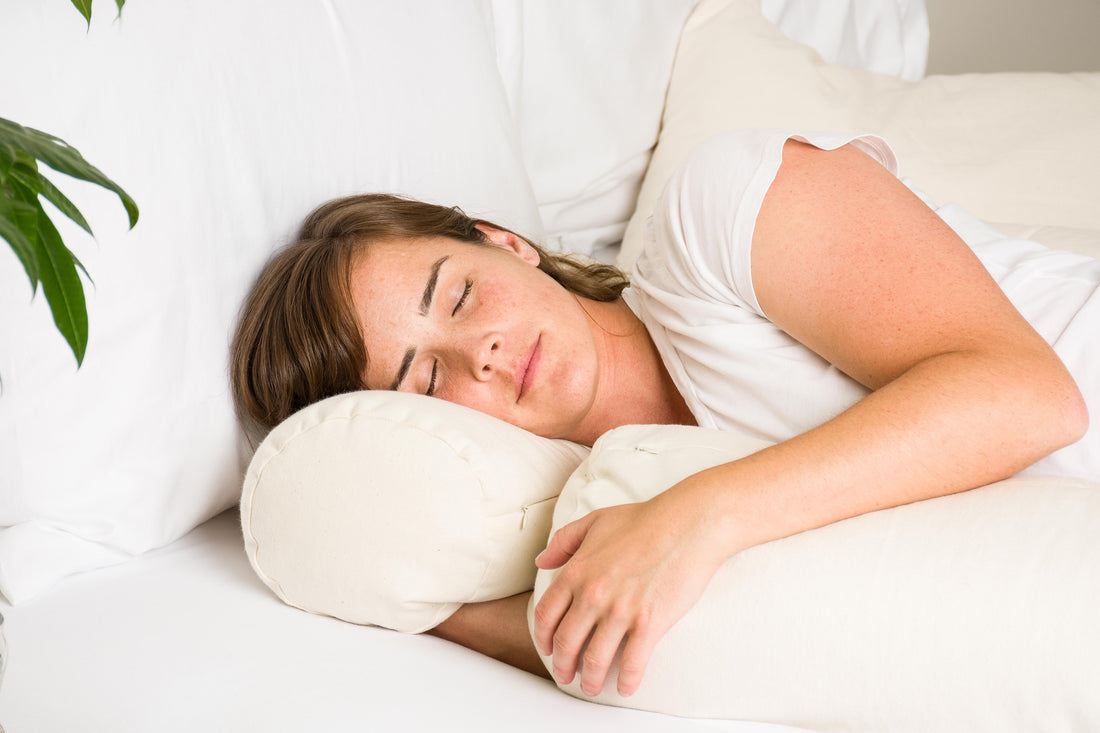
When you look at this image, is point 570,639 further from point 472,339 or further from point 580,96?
point 580,96

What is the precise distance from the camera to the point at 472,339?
1100 millimetres

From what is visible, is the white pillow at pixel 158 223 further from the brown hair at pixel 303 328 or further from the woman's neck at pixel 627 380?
the woman's neck at pixel 627 380

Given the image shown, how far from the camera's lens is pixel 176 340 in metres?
1.02

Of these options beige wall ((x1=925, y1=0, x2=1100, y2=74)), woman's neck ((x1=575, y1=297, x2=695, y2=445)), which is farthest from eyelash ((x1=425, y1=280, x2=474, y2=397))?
beige wall ((x1=925, y1=0, x2=1100, y2=74))

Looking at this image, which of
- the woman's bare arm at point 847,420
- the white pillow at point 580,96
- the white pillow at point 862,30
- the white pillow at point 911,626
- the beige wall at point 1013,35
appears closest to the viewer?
the white pillow at point 911,626

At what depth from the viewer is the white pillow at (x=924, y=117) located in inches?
61.5

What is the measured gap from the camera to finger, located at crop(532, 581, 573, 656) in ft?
2.56

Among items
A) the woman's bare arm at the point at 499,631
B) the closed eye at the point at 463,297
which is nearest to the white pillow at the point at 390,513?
the woman's bare arm at the point at 499,631

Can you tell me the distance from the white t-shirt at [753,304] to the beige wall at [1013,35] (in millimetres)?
1861

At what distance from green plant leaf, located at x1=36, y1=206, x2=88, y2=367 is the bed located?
1.19ft

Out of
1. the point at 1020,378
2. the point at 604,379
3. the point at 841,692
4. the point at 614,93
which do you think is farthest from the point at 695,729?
the point at 614,93

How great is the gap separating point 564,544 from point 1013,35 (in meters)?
2.57

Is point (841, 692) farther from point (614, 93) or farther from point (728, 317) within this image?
point (614, 93)

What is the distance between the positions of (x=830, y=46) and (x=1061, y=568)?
66.4 inches
